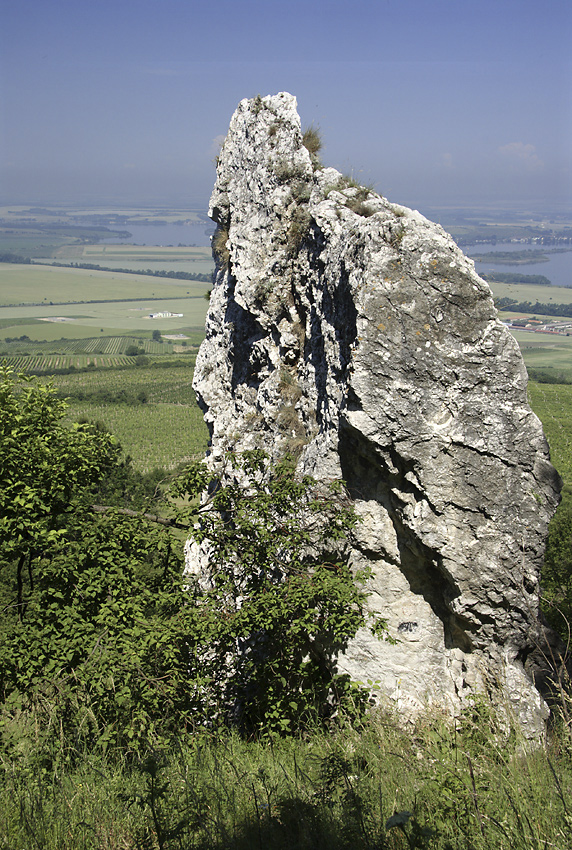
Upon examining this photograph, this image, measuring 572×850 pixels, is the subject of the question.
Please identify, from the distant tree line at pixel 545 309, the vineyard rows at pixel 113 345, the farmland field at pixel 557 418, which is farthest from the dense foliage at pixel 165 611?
the vineyard rows at pixel 113 345

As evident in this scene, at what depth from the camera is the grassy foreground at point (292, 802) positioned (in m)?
3.45

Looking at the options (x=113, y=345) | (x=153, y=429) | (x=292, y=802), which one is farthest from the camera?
(x=113, y=345)

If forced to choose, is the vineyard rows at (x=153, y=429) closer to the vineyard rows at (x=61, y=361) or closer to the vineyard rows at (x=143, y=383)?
the vineyard rows at (x=143, y=383)

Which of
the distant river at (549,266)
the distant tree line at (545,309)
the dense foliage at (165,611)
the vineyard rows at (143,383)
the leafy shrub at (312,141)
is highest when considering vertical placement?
the distant river at (549,266)

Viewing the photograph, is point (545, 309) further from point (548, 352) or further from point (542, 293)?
point (542, 293)

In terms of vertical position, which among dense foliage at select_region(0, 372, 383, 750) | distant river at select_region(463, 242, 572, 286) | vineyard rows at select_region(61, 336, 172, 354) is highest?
distant river at select_region(463, 242, 572, 286)

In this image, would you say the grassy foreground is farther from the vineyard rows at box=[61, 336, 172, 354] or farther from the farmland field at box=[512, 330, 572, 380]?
the vineyard rows at box=[61, 336, 172, 354]

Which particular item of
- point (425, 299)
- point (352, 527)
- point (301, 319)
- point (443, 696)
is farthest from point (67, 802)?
point (301, 319)

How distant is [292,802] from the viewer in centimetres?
392

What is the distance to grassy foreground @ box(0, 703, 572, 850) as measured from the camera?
345 centimetres

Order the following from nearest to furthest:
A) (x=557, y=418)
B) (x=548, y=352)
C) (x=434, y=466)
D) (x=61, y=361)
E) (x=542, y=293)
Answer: (x=434, y=466) → (x=557, y=418) → (x=548, y=352) → (x=542, y=293) → (x=61, y=361)

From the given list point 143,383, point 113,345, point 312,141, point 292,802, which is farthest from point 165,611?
point 113,345

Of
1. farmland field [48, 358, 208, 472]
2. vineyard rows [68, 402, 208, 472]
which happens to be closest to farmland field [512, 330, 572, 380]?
vineyard rows [68, 402, 208, 472]

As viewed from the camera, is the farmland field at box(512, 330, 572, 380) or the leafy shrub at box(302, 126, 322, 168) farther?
the farmland field at box(512, 330, 572, 380)
